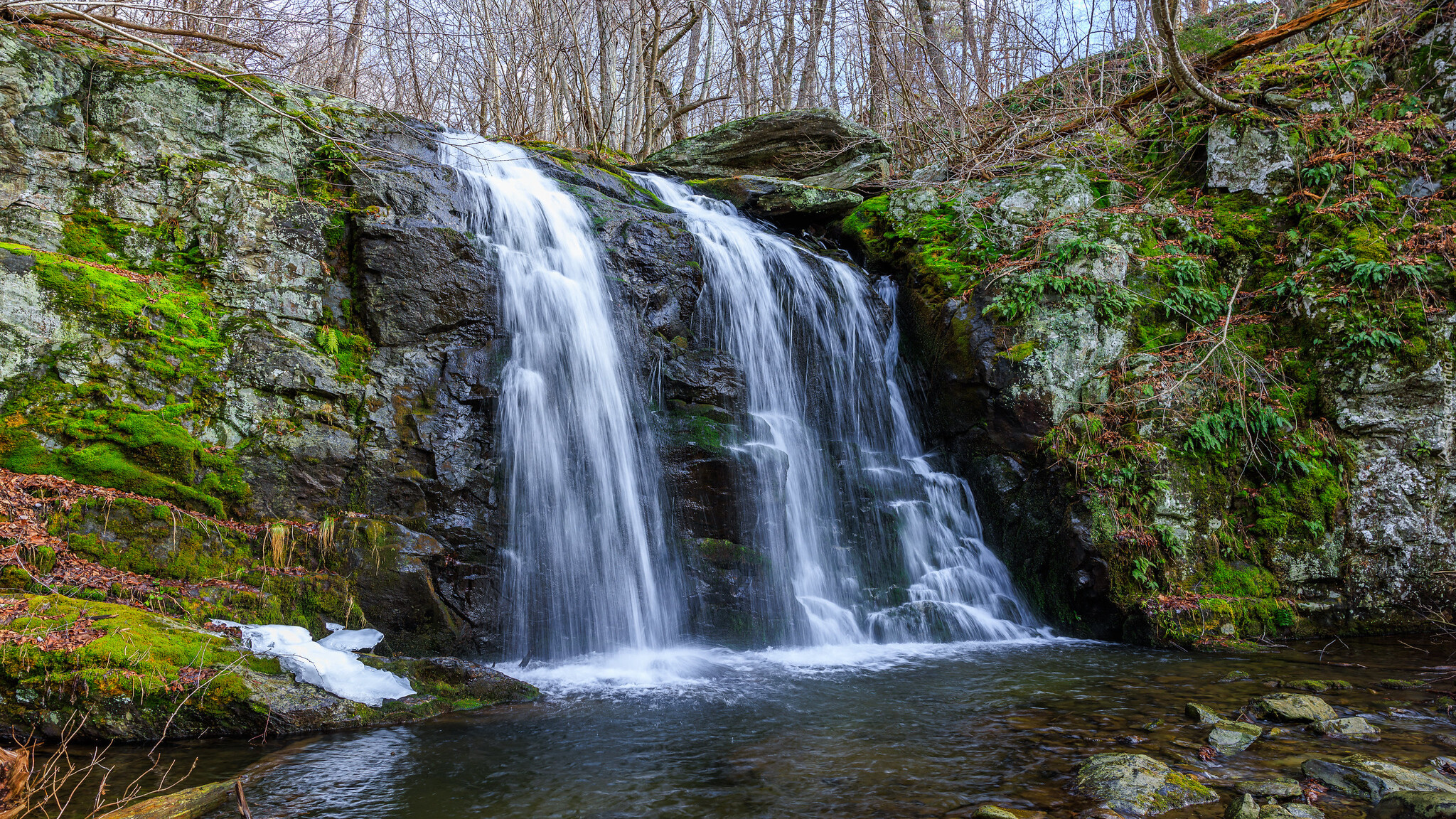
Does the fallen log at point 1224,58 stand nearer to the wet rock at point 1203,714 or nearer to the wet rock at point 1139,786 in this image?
the wet rock at point 1203,714

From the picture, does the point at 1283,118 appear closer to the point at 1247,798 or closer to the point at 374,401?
the point at 1247,798

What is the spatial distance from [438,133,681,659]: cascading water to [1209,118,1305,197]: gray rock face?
24.5 feet

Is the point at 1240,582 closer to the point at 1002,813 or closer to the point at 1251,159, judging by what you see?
the point at 1251,159

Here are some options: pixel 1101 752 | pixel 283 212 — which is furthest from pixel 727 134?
pixel 1101 752

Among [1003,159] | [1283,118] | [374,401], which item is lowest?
[374,401]

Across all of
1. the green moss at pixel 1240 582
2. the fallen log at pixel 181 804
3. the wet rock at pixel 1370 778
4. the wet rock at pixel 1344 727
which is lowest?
the wet rock at pixel 1344 727

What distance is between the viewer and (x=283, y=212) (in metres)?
6.58

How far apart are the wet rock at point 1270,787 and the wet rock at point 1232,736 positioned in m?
0.39

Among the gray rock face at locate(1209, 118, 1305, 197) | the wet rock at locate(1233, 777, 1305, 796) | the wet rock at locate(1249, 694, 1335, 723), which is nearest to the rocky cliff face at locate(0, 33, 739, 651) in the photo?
the wet rock at locate(1249, 694, 1335, 723)

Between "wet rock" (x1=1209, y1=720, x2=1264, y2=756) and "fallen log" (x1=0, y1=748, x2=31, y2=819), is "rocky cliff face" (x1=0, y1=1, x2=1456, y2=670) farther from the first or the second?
"wet rock" (x1=1209, y1=720, x2=1264, y2=756)

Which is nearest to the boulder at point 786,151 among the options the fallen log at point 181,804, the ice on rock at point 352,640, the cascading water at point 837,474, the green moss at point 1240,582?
the cascading water at point 837,474

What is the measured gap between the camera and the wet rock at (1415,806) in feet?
9.48

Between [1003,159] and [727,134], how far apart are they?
15.5ft

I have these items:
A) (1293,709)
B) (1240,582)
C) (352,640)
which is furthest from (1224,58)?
(352,640)
